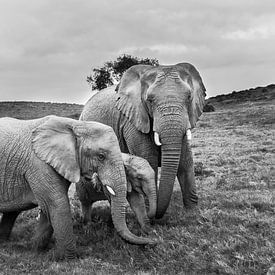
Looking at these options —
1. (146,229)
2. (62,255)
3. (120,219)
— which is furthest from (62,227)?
(146,229)

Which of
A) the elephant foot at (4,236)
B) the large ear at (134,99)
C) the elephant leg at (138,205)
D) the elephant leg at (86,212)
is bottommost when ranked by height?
the elephant foot at (4,236)

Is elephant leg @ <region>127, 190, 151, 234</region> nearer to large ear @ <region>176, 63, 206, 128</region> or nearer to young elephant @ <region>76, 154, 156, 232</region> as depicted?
→ young elephant @ <region>76, 154, 156, 232</region>

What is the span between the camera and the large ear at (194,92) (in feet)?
35.0

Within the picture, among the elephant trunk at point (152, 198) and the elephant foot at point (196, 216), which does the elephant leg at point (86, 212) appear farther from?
the elephant foot at point (196, 216)

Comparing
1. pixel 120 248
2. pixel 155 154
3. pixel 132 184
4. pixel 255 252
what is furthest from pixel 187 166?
pixel 255 252

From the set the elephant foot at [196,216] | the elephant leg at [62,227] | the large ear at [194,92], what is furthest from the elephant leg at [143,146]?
the elephant leg at [62,227]

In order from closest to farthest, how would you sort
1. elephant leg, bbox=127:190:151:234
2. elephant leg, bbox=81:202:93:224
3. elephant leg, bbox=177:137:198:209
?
elephant leg, bbox=127:190:151:234
elephant leg, bbox=177:137:198:209
elephant leg, bbox=81:202:93:224

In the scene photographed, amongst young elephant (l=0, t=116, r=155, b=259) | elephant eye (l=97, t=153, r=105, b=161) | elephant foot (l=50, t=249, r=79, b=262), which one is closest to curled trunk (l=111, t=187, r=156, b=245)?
young elephant (l=0, t=116, r=155, b=259)

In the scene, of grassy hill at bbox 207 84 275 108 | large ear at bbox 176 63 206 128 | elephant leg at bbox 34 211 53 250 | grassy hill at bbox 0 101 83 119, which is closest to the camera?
elephant leg at bbox 34 211 53 250

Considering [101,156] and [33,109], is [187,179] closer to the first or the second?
[101,156]

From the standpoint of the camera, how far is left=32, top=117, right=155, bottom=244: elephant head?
29.7 feet

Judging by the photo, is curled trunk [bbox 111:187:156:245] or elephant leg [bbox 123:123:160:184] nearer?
curled trunk [bbox 111:187:156:245]

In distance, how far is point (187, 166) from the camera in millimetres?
11305

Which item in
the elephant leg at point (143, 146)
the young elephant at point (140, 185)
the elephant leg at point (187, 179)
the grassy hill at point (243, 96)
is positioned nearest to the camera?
the young elephant at point (140, 185)
